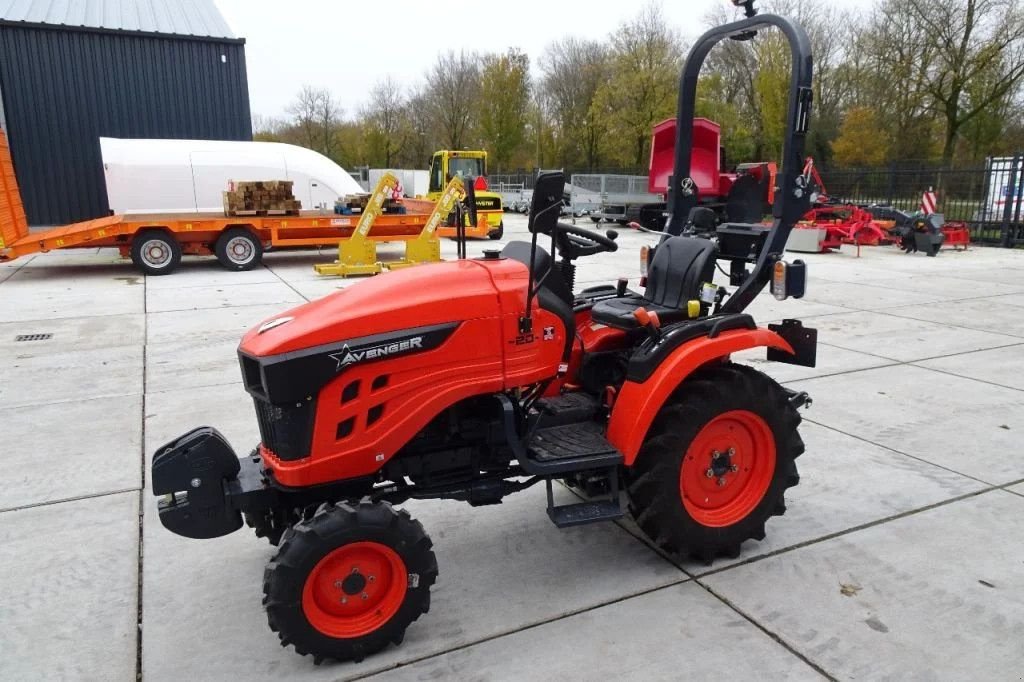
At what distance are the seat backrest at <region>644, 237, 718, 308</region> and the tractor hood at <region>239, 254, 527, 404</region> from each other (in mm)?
849

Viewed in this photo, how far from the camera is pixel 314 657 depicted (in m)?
2.40

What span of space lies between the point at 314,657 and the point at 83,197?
16.8m

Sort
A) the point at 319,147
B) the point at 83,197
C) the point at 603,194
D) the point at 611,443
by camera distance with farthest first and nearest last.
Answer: the point at 319,147
the point at 603,194
the point at 83,197
the point at 611,443

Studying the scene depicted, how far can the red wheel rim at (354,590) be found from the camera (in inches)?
92.7

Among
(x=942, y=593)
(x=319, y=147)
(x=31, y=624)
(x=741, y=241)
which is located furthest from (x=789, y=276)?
(x=319, y=147)

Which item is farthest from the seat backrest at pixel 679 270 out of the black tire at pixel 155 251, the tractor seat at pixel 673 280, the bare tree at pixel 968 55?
the bare tree at pixel 968 55

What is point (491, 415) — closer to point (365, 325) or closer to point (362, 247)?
point (365, 325)

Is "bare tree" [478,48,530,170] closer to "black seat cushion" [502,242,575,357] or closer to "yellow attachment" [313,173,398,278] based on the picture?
"yellow attachment" [313,173,398,278]

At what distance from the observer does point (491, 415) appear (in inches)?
109

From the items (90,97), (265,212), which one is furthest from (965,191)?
(90,97)

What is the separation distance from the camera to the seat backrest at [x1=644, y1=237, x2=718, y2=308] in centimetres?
316

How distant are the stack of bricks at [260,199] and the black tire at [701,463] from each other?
10.7 meters

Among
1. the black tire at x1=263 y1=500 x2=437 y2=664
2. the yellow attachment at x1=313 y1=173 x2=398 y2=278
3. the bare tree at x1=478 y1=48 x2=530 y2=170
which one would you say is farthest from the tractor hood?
the bare tree at x1=478 y1=48 x2=530 y2=170

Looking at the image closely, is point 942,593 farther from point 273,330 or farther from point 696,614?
point 273,330
